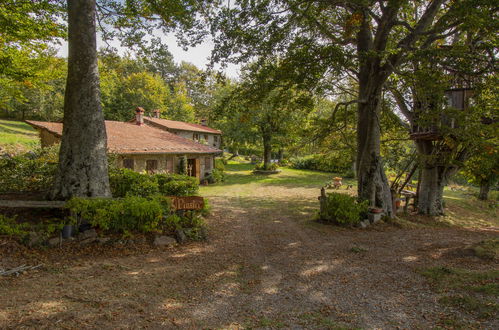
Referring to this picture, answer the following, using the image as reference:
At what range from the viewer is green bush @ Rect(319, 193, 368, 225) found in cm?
977

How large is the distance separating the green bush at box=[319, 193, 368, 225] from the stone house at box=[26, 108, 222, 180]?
10934 millimetres

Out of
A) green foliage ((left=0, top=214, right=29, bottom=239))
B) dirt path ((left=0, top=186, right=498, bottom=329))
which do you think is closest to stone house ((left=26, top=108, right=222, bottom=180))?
green foliage ((left=0, top=214, right=29, bottom=239))

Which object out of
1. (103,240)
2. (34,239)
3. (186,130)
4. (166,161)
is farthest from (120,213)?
(186,130)

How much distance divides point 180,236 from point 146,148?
11152 millimetres

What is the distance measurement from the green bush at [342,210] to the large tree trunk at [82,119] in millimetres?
7698

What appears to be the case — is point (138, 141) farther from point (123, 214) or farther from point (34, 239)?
point (34, 239)

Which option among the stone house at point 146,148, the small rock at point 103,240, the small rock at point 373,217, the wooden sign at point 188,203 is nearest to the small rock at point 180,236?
the wooden sign at point 188,203

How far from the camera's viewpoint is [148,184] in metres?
9.33

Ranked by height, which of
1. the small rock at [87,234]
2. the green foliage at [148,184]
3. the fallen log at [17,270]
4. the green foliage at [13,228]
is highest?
the green foliage at [148,184]

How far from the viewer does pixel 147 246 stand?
680cm

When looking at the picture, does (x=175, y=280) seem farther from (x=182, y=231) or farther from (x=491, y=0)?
(x=491, y=0)

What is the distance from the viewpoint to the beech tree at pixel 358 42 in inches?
317

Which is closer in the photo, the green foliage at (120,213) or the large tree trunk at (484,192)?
the green foliage at (120,213)

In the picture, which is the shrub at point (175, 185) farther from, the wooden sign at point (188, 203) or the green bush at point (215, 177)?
the green bush at point (215, 177)
